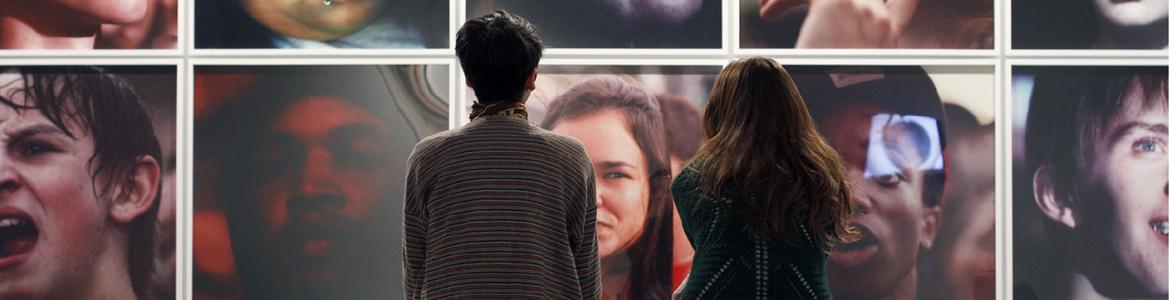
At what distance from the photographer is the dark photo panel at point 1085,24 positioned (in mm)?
4348

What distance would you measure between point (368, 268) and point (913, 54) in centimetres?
207

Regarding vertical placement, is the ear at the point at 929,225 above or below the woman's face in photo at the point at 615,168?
below

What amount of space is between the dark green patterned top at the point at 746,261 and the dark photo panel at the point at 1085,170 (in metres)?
2.16

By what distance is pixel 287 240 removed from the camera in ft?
14.3

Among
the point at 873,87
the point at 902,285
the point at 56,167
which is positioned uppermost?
the point at 873,87

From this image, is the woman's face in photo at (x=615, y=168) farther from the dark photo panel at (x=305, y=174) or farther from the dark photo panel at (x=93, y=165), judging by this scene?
the dark photo panel at (x=93, y=165)

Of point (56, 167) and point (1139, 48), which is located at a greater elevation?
point (1139, 48)

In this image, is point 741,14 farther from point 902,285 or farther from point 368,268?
point 368,268

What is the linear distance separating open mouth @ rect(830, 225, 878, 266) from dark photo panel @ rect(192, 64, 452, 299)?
1475 millimetres

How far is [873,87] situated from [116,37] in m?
2.68

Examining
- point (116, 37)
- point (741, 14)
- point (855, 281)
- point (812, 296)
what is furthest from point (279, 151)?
point (812, 296)

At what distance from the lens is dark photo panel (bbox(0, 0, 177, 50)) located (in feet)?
14.2

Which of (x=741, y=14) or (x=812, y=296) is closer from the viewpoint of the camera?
(x=812, y=296)

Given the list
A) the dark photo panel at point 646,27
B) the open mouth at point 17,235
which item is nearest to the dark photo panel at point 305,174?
the dark photo panel at point 646,27
